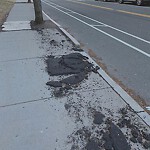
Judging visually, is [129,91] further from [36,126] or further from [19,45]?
[19,45]

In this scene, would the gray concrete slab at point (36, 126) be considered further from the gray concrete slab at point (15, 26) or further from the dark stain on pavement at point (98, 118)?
the gray concrete slab at point (15, 26)

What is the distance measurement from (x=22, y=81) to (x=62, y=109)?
1520 millimetres

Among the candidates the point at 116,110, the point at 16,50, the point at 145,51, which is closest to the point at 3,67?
the point at 16,50

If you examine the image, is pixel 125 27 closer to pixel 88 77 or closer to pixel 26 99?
pixel 88 77

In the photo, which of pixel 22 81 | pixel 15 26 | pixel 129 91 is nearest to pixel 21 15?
pixel 15 26

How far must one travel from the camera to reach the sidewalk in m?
3.54

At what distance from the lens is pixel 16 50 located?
8.00 metres

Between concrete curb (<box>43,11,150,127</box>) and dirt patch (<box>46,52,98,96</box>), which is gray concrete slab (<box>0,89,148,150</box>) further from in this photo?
dirt patch (<box>46,52,98,96</box>)

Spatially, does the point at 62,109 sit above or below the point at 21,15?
above

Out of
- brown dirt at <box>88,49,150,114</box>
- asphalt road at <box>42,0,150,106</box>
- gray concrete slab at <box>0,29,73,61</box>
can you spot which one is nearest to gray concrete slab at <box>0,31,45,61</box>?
gray concrete slab at <box>0,29,73,61</box>

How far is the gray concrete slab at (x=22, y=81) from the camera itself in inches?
192

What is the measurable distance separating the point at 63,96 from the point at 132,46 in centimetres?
423

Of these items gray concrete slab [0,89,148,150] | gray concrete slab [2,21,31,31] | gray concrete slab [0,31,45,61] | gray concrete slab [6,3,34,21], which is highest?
gray concrete slab [0,89,148,150]

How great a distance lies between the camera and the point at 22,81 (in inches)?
219
